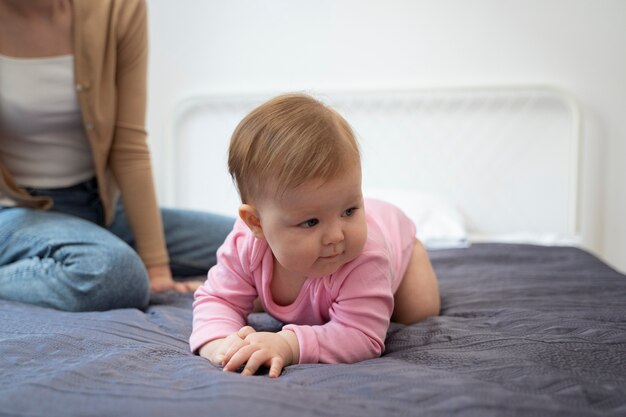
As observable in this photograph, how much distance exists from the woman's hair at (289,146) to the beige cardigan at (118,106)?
26.3 inches

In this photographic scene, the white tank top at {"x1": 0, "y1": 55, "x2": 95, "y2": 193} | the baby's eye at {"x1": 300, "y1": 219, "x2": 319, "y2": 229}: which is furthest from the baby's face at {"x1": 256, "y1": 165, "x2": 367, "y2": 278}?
the white tank top at {"x1": 0, "y1": 55, "x2": 95, "y2": 193}

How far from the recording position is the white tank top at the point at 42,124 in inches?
52.0

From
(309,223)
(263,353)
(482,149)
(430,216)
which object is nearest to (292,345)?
(263,353)

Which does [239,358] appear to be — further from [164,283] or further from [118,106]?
[118,106]

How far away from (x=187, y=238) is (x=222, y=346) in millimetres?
784

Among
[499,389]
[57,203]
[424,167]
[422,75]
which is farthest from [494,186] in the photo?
[499,389]

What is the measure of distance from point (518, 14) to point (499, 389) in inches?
73.9

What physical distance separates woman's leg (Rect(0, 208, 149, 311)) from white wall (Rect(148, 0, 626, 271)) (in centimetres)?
132

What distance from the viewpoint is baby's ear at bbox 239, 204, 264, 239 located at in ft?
2.75

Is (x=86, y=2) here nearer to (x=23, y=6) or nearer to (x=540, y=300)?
(x=23, y=6)

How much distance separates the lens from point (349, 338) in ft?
2.72

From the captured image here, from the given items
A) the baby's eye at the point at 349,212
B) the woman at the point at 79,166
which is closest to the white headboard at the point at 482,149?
the woman at the point at 79,166

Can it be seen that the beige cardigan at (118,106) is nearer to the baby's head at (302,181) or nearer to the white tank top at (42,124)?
the white tank top at (42,124)

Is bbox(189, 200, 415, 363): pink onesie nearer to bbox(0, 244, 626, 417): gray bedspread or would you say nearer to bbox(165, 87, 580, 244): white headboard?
bbox(0, 244, 626, 417): gray bedspread
